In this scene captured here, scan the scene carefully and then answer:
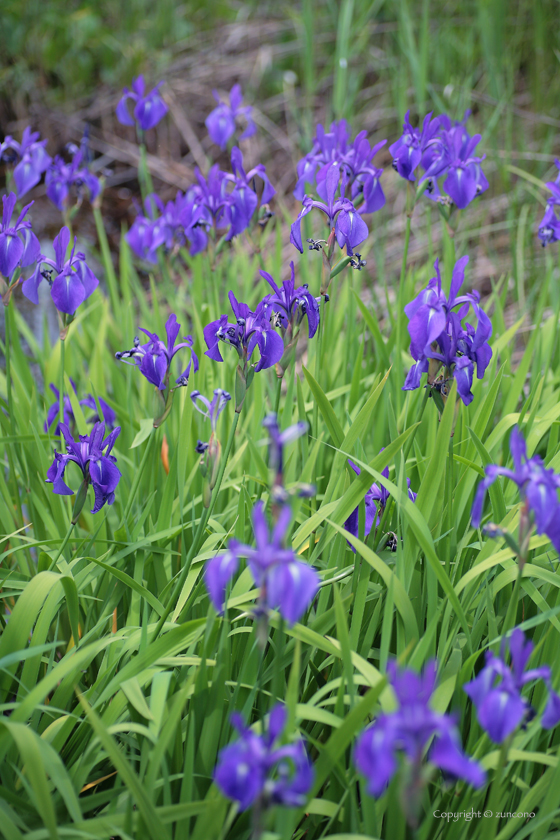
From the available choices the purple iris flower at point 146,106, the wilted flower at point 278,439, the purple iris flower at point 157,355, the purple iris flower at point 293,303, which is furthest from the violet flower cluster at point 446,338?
the purple iris flower at point 146,106

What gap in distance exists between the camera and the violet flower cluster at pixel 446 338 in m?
1.37

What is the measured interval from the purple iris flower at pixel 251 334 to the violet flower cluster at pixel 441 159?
80cm

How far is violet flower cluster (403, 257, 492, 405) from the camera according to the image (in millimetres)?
1366

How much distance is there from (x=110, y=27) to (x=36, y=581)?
7.17 m

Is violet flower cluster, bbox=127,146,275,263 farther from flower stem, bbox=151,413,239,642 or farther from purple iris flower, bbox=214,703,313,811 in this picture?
purple iris flower, bbox=214,703,313,811

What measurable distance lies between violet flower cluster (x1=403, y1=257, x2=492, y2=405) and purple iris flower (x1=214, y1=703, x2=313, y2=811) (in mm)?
870

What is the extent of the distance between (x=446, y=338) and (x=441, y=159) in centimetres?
76

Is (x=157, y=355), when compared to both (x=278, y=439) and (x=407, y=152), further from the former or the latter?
(x=407, y=152)

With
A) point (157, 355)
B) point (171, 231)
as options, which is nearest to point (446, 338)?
point (157, 355)

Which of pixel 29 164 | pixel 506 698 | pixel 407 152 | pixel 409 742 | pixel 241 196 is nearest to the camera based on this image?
pixel 409 742

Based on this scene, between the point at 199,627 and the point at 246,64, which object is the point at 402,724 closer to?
the point at 199,627

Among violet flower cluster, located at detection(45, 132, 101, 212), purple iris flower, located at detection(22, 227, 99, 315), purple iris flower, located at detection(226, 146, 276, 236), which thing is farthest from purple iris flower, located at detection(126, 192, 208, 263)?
purple iris flower, located at detection(22, 227, 99, 315)

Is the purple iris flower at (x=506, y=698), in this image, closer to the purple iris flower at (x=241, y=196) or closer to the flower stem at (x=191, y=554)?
the flower stem at (x=191, y=554)

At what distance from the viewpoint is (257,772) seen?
755 millimetres
